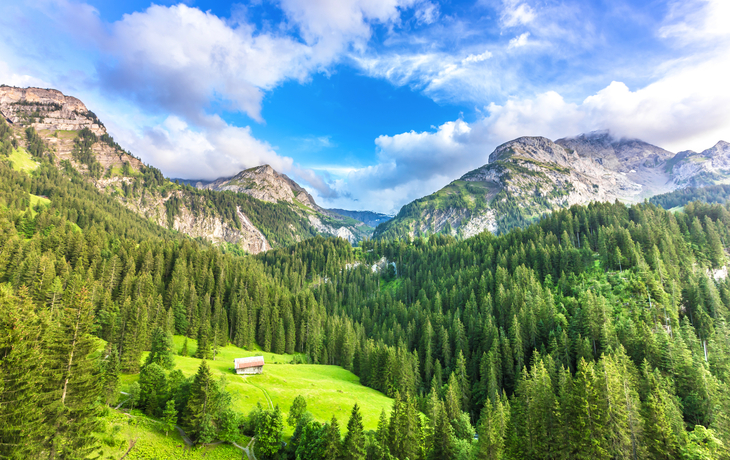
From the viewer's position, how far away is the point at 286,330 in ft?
393

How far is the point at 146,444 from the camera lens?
40750 mm

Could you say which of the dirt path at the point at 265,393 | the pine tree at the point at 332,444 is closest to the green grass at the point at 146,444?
the dirt path at the point at 265,393

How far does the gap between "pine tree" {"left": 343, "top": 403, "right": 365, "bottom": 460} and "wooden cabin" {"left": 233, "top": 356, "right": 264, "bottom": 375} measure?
36.8 meters

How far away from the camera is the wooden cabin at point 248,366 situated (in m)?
72.1

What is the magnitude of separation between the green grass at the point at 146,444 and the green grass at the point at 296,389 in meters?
9.46

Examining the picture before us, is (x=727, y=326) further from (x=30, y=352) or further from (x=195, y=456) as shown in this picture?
(x=30, y=352)

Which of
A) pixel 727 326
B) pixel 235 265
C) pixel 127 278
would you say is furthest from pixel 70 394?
pixel 727 326

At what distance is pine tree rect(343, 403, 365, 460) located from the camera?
43875 mm

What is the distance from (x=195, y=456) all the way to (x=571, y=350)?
302ft

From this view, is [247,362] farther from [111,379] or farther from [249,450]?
[111,379]

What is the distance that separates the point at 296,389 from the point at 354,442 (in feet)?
100

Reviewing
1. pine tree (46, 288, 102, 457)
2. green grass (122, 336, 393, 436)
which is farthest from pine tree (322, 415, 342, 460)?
pine tree (46, 288, 102, 457)

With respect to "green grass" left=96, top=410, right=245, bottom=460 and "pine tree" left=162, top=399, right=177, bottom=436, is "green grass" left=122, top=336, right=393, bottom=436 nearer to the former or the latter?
"green grass" left=96, top=410, right=245, bottom=460

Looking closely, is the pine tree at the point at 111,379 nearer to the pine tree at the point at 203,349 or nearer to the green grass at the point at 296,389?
the green grass at the point at 296,389
